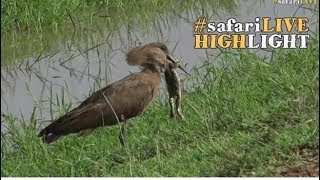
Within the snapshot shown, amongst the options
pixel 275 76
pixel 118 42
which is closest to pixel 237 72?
pixel 275 76

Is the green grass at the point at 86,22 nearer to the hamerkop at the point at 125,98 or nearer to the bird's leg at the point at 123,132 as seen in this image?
the hamerkop at the point at 125,98

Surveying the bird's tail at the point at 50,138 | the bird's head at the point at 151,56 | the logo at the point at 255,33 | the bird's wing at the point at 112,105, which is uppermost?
the logo at the point at 255,33

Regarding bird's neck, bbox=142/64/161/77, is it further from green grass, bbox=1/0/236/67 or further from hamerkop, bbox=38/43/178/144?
green grass, bbox=1/0/236/67

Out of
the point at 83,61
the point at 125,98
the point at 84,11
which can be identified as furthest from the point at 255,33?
the point at 84,11

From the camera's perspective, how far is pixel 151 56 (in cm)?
307

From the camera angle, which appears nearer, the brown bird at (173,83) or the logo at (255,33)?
the logo at (255,33)

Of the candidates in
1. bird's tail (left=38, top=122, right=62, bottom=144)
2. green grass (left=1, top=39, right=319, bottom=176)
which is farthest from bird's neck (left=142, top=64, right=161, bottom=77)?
bird's tail (left=38, top=122, right=62, bottom=144)

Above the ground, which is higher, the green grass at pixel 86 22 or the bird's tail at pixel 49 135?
the green grass at pixel 86 22

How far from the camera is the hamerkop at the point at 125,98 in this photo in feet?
10.0

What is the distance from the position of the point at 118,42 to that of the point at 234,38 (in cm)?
41

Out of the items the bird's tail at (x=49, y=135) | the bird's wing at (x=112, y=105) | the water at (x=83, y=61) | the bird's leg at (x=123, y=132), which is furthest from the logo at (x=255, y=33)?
the bird's tail at (x=49, y=135)

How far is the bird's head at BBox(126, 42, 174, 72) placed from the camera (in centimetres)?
307

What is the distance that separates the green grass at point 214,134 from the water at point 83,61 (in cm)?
9

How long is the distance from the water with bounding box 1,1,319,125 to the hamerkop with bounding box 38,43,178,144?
0.12ft
